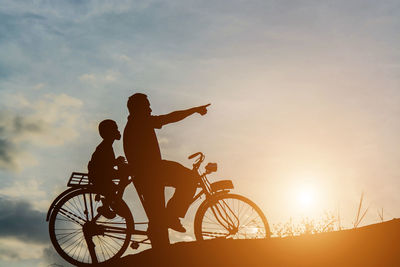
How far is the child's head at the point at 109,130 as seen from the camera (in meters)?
8.18

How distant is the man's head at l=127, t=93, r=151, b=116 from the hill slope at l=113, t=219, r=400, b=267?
2290mm

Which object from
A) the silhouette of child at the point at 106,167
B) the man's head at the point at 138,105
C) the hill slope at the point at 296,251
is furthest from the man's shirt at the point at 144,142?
the hill slope at the point at 296,251

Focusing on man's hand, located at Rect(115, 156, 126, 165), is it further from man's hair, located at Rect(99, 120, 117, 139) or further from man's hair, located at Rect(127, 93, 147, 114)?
man's hair, located at Rect(127, 93, 147, 114)

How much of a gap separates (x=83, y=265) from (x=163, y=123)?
281 cm

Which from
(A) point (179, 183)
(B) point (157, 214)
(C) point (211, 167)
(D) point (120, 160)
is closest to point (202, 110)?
(C) point (211, 167)

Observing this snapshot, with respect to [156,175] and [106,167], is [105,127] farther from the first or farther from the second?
[156,175]

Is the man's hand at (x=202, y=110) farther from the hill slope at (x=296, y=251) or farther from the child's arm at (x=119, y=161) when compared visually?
the hill slope at (x=296, y=251)

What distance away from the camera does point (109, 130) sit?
8.21m

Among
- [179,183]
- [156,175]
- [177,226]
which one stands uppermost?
[156,175]

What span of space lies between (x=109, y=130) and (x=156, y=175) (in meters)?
1.20

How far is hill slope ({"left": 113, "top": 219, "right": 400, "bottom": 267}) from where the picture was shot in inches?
258

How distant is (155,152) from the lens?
7.90 metres

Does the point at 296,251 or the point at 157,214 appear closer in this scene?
the point at 296,251

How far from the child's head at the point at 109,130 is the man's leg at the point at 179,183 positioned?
1090 mm
